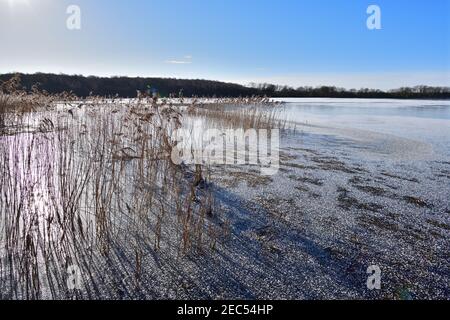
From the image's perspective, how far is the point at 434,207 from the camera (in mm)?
2521

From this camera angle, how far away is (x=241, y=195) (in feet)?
9.16

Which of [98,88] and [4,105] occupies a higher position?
[98,88]

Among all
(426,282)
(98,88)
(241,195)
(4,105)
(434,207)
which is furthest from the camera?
(98,88)

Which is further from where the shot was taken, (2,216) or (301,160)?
(301,160)
